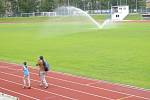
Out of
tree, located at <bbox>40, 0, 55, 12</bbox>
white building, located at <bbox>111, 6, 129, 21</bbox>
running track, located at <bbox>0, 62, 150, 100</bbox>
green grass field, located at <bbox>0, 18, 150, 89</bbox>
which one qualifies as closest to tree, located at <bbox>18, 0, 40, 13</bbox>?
tree, located at <bbox>40, 0, 55, 12</bbox>

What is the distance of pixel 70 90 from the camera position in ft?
53.2

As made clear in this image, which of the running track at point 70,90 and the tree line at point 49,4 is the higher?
the tree line at point 49,4

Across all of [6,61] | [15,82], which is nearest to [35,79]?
[15,82]

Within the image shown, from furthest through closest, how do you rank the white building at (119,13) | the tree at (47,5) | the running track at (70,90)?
1. the tree at (47,5)
2. the white building at (119,13)
3. the running track at (70,90)

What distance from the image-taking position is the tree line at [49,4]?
106 m

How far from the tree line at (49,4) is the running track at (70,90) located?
86336 millimetres

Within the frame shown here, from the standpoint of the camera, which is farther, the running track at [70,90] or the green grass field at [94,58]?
the green grass field at [94,58]

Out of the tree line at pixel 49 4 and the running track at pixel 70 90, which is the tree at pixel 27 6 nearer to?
the tree line at pixel 49 4

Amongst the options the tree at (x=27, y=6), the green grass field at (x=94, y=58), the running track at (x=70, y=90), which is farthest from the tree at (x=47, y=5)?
the running track at (x=70, y=90)

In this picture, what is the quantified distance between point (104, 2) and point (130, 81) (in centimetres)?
9694

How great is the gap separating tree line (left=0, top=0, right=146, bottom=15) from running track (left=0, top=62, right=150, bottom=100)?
86.3 meters

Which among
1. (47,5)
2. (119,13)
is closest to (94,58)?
(119,13)

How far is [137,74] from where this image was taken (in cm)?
1977

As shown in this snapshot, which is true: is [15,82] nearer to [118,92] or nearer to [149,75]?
[118,92]
